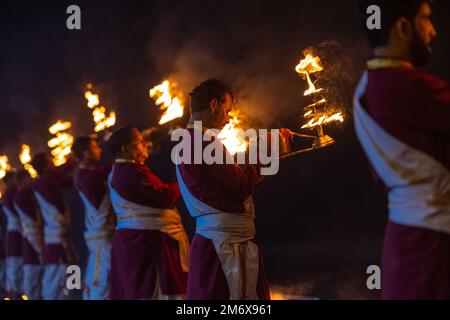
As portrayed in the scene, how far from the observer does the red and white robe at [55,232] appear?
17.2 feet

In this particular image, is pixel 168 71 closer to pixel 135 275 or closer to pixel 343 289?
pixel 135 275

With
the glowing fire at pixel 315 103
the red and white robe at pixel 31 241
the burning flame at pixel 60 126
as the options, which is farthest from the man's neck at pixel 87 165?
the glowing fire at pixel 315 103

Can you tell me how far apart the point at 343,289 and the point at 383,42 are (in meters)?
2.84

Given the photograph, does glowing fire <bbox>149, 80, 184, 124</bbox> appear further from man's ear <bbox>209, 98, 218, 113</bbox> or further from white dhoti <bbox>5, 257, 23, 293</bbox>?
white dhoti <bbox>5, 257, 23, 293</bbox>

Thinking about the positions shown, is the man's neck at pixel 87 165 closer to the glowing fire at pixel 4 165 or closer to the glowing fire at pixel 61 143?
the glowing fire at pixel 61 143

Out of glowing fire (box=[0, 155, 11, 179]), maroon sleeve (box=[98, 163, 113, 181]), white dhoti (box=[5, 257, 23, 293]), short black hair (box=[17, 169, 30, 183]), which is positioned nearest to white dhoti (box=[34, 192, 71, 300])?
maroon sleeve (box=[98, 163, 113, 181])

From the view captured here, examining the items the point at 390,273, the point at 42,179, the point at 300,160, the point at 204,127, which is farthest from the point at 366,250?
the point at 42,179

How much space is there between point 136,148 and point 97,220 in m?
0.94

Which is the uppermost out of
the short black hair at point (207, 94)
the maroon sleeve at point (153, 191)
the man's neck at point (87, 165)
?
the short black hair at point (207, 94)

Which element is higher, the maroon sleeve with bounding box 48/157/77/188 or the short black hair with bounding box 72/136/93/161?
the short black hair with bounding box 72/136/93/161

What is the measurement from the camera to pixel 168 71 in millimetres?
5105

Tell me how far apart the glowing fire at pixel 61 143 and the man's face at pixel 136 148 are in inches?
79.6

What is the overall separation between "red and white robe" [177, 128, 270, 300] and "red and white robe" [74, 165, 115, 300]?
6.20ft

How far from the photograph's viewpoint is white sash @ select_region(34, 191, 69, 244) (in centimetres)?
527
